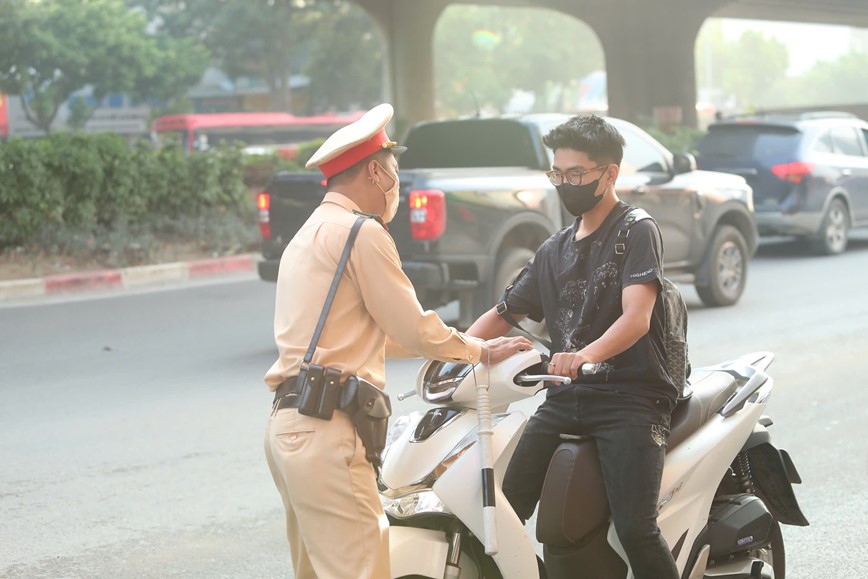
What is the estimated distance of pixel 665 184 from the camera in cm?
1126

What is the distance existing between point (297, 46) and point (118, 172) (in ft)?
167

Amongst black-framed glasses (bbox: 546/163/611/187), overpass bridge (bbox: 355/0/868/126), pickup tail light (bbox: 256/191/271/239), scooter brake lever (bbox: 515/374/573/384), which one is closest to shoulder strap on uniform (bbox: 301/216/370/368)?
scooter brake lever (bbox: 515/374/573/384)

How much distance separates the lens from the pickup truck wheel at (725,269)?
456 inches

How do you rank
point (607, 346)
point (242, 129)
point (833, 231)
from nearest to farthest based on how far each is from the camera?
1. point (607, 346)
2. point (833, 231)
3. point (242, 129)

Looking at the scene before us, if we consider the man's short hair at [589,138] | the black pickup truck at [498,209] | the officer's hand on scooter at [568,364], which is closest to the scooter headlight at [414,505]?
the officer's hand on scooter at [568,364]

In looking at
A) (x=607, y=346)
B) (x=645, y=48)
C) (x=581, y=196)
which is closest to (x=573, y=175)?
(x=581, y=196)

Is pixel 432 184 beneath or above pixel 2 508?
above

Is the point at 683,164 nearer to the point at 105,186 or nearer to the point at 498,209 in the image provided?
the point at 498,209

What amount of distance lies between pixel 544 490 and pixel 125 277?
11.7m

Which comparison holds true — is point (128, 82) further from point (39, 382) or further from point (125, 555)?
point (125, 555)

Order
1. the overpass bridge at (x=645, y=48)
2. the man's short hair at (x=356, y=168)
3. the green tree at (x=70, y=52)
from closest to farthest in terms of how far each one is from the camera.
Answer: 1. the man's short hair at (x=356, y=168)
2. the overpass bridge at (x=645, y=48)
3. the green tree at (x=70, y=52)

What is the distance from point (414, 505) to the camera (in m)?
3.44

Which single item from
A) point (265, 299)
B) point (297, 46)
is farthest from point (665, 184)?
point (297, 46)

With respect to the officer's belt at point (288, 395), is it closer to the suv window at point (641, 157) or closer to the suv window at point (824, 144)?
the suv window at point (641, 157)
